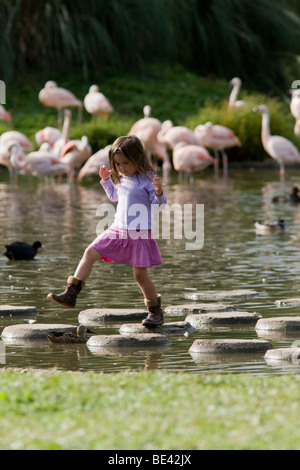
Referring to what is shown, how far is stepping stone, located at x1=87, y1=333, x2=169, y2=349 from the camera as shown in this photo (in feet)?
23.2

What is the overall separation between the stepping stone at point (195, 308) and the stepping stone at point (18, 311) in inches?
44.4

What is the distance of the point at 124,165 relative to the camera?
7.39 m

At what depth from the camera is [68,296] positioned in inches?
294

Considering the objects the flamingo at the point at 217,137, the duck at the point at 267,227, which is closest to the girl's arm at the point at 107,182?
the duck at the point at 267,227

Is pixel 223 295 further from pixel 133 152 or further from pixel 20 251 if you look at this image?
pixel 20 251

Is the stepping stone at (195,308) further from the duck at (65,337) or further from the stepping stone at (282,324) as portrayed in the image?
the duck at (65,337)

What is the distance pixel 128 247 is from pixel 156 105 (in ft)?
88.3

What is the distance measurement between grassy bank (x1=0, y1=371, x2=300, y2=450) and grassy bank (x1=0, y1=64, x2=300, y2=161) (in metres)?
22.3

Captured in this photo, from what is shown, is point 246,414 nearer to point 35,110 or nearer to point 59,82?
point 35,110

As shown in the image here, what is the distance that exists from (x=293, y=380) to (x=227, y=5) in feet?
111

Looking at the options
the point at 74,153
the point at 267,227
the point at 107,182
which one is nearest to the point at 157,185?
the point at 107,182

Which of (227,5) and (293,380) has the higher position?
(227,5)

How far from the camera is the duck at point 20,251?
38.3ft
